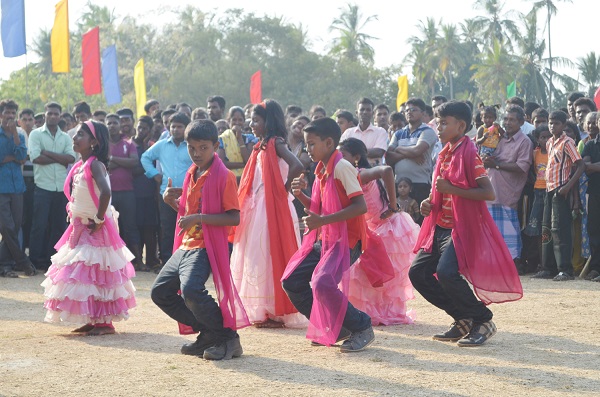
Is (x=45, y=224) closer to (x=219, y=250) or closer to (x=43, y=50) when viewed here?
(x=219, y=250)

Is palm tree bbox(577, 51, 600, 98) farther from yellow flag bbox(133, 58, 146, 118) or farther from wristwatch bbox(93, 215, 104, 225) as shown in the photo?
wristwatch bbox(93, 215, 104, 225)

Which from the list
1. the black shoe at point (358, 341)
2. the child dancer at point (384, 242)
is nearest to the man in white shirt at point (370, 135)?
the child dancer at point (384, 242)

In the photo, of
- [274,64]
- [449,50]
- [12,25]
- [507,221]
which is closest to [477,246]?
[507,221]

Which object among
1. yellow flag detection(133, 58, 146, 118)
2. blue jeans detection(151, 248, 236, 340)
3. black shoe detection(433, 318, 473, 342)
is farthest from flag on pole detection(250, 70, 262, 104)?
blue jeans detection(151, 248, 236, 340)

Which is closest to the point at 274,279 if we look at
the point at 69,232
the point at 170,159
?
the point at 69,232

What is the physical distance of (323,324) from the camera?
6.80m

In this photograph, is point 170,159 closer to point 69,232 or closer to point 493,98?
point 69,232

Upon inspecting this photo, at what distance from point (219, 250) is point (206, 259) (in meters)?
0.11

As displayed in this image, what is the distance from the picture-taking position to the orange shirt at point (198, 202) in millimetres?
6730

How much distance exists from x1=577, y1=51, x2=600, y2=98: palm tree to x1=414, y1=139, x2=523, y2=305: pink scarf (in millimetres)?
54163

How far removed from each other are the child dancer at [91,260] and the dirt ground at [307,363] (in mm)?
218

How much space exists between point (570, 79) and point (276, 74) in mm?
18799

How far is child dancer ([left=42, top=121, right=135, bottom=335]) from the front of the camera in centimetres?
780

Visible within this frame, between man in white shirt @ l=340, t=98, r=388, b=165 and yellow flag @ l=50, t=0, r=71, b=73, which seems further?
yellow flag @ l=50, t=0, r=71, b=73
